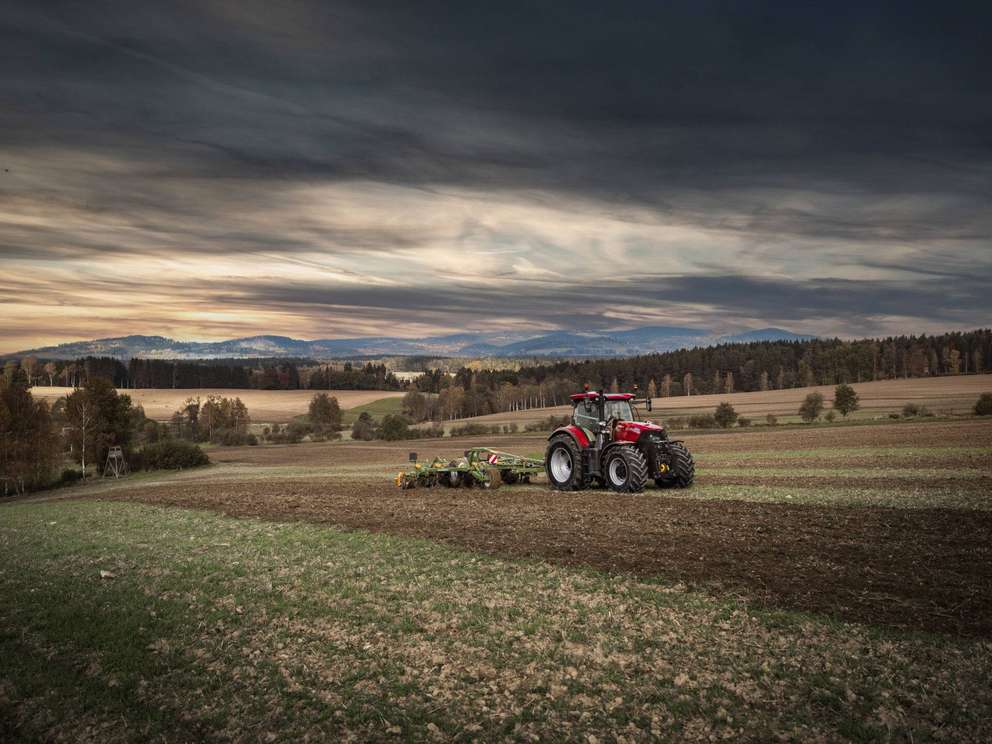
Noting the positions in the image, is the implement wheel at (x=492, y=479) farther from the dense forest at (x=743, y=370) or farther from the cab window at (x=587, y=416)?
the dense forest at (x=743, y=370)

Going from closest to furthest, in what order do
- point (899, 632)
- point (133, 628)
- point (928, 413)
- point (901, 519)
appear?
1. point (899, 632)
2. point (133, 628)
3. point (901, 519)
4. point (928, 413)

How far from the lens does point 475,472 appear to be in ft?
81.7

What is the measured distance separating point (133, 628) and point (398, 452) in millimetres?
44200

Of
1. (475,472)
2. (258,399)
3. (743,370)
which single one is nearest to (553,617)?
(475,472)

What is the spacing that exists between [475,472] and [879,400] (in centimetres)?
6809

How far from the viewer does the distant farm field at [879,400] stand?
66.5m

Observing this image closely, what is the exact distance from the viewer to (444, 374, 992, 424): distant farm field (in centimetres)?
6650

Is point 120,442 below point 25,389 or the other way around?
below

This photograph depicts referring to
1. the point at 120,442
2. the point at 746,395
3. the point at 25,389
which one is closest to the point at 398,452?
the point at 120,442

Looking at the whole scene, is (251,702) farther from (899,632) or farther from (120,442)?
(120,442)

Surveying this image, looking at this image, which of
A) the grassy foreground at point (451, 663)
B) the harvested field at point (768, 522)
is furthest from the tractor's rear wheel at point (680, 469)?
the grassy foreground at point (451, 663)

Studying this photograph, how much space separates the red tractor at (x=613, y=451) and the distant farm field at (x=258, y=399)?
83595mm

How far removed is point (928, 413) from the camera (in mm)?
57656

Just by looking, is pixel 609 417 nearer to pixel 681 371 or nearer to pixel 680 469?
pixel 680 469
